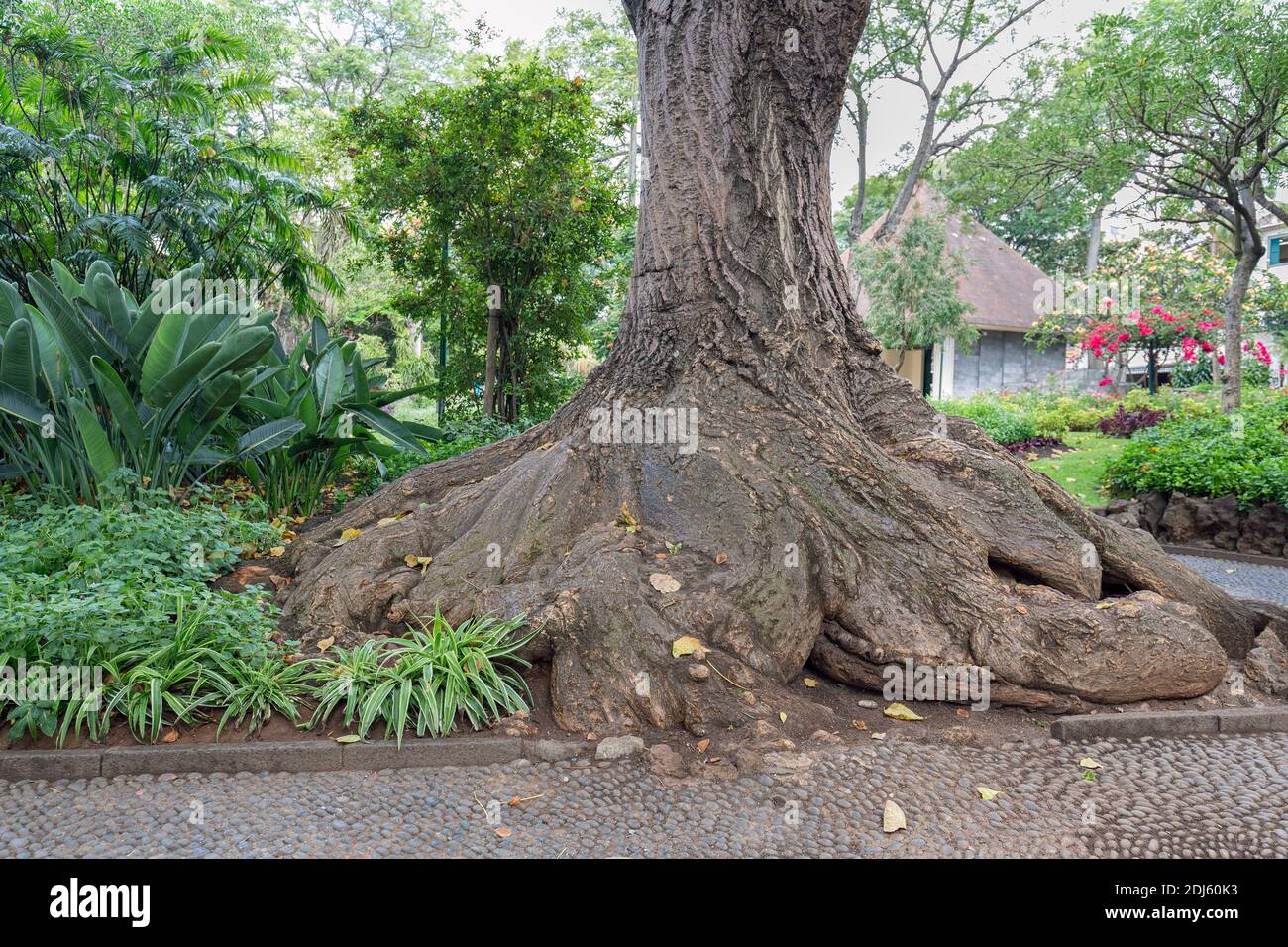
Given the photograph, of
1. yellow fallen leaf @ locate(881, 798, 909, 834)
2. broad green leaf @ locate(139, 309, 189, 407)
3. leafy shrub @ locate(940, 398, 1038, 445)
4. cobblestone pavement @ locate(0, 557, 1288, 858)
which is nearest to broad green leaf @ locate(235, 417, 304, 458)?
broad green leaf @ locate(139, 309, 189, 407)

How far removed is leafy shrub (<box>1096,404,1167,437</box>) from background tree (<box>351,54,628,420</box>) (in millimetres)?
8717

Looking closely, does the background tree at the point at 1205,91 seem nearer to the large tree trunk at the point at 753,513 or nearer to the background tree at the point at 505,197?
the background tree at the point at 505,197

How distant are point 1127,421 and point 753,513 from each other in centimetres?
1188

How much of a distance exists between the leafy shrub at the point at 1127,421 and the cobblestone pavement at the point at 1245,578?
247 inches

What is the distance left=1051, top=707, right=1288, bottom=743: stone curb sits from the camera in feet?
11.8

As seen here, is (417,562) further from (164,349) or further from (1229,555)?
(1229,555)

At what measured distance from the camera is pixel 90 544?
13.4ft

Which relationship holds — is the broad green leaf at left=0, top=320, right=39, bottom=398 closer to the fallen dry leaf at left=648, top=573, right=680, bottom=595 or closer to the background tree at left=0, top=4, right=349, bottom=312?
the background tree at left=0, top=4, right=349, bottom=312

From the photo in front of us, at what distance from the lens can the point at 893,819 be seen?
2887 millimetres

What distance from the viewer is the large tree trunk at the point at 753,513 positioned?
3777mm

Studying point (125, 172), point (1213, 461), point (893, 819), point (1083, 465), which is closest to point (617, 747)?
point (893, 819)

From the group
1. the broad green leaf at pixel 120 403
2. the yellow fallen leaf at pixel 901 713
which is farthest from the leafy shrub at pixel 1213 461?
the broad green leaf at pixel 120 403

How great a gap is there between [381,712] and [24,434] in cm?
382

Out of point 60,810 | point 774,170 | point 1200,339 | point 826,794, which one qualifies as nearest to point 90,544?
point 60,810
